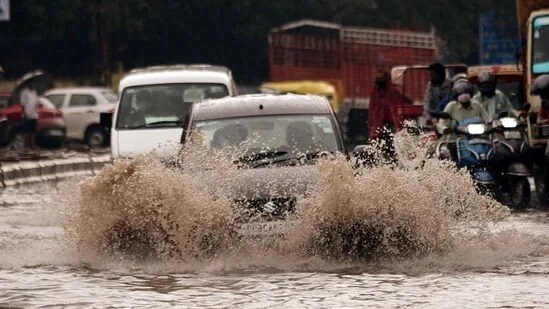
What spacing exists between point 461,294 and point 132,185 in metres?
3.37

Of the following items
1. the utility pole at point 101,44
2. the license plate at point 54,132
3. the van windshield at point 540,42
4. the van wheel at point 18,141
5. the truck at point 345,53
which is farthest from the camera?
the utility pole at point 101,44

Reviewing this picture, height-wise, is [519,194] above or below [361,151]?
below

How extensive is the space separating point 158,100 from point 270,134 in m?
6.74

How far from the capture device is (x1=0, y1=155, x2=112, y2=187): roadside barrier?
1101 inches

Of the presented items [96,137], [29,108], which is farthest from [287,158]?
[96,137]

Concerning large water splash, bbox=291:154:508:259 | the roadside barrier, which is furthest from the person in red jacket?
large water splash, bbox=291:154:508:259

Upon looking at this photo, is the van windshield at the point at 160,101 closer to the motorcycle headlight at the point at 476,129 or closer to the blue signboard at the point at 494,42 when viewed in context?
the motorcycle headlight at the point at 476,129

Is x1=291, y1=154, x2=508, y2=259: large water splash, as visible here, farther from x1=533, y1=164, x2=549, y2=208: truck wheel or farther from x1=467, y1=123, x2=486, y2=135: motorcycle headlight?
x1=533, y1=164, x2=549, y2=208: truck wheel

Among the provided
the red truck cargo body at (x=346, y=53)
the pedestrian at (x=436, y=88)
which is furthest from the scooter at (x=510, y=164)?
the red truck cargo body at (x=346, y=53)

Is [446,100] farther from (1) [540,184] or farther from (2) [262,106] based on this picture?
(2) [262,106]

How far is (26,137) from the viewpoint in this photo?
4106cm

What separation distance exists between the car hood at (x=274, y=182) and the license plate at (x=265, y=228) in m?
0.22

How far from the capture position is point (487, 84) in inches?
854

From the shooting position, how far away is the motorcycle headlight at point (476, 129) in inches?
805
